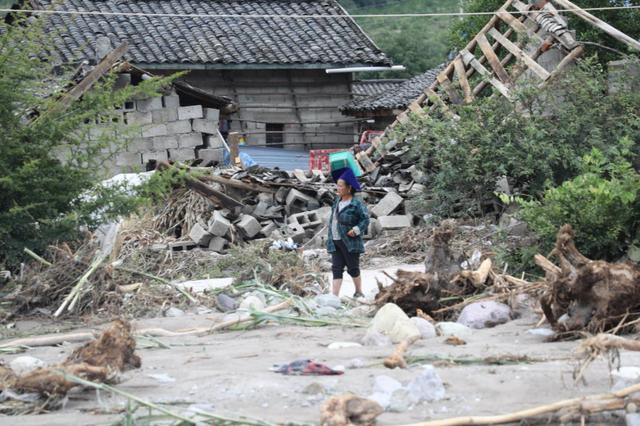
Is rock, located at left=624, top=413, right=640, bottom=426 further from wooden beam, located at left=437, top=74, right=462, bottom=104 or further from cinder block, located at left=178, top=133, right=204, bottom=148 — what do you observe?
cinder block, located at left=178, top=133, right=204, bottom=148

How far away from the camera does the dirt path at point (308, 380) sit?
196 inches

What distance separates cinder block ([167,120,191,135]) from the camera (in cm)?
2034

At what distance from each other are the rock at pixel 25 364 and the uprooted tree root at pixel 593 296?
347 centimetres

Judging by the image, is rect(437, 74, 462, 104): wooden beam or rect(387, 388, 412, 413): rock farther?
rect(437, 74, 462, 104): wooden beam

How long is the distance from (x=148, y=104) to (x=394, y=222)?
273 inches

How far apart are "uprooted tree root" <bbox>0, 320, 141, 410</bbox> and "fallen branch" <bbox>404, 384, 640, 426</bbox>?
1.94 meters

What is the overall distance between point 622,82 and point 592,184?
222 inches

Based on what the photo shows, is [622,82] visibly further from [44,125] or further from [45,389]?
[45,389]

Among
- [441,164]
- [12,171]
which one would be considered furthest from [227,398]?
[441,164]

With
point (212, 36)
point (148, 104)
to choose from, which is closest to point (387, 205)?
point (148, 104)

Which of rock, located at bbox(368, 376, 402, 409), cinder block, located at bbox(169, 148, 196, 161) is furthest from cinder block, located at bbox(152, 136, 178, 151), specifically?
rock, located at bbox(368, 376, 402, 409)

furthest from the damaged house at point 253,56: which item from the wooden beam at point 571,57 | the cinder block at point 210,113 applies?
the wooden beam at point 571,57

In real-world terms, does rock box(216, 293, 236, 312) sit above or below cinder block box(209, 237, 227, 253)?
above

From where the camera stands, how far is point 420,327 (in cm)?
718
